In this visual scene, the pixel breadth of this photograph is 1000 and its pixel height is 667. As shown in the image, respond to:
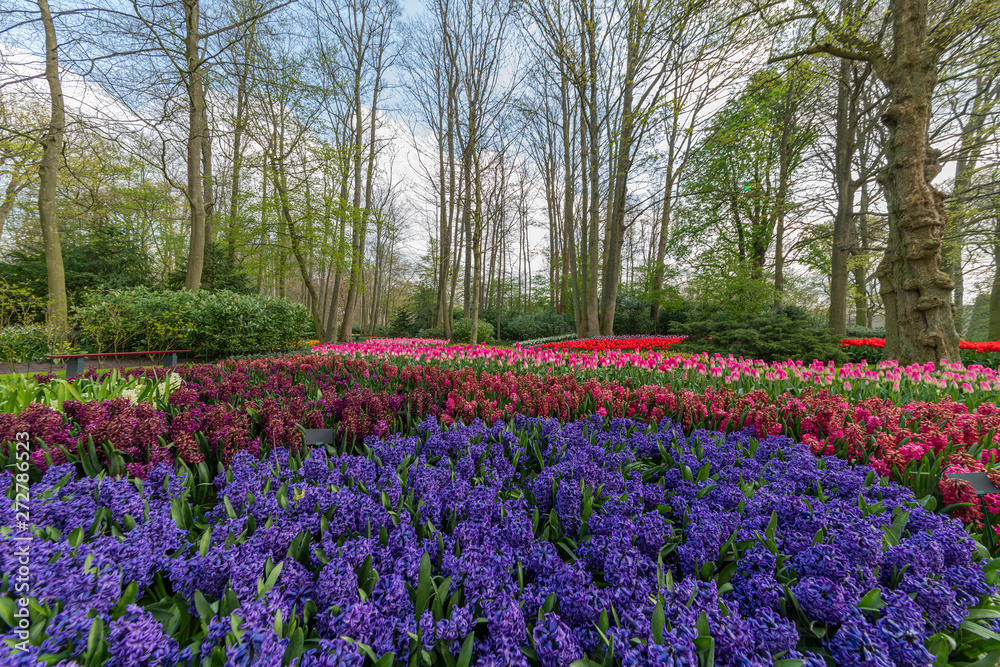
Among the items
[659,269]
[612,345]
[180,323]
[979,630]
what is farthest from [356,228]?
[979,630]

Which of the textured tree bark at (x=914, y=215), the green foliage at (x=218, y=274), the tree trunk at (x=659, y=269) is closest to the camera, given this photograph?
the textured tree bark at (x=914, y=215)

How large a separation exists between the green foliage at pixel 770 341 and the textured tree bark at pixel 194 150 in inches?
486

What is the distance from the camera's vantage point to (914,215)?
17.3ft

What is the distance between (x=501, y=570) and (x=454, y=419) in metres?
1.38

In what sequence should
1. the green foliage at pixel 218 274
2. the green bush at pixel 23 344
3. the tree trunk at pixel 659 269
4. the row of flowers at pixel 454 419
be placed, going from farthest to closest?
the tree trunk at pixel 659 269 < the green foliage at pixel 218 274 < the green bush at pixel 23 344 < the row of flowers at pixel 454 419

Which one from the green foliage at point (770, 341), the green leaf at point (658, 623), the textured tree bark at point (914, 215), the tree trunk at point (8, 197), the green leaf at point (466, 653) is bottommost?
the green leaf at point (466, 653)

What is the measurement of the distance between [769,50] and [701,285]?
753 centimetres

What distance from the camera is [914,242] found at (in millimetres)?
5293

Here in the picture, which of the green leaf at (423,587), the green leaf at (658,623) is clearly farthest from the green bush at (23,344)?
the green leaf at (658,623)

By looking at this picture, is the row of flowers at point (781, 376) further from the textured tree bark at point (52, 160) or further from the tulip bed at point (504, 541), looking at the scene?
the textured tree bark at point (52, 160)

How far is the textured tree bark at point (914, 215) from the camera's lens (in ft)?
17.0

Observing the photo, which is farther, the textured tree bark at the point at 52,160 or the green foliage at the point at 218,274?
the green foliage at the point at 218,274

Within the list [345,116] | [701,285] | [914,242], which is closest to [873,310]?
[701,285]

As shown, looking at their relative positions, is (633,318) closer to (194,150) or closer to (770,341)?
(770,341)
